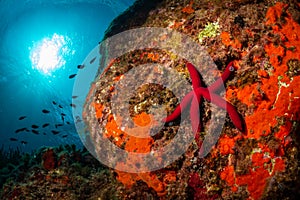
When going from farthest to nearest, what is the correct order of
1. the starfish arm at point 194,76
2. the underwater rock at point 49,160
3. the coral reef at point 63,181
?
1. the underwater rock at point 49,160
2. the coral reef at point 63,181
3. the starfish arm at point 194,76

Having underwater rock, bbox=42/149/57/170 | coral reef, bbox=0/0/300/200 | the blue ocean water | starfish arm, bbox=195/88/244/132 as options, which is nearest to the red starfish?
starfish arm, bbox=195/88/244/132

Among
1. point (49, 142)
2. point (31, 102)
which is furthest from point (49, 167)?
point (49, 142)

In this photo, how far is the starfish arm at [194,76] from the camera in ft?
13.7

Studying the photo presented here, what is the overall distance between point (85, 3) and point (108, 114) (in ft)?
50.5

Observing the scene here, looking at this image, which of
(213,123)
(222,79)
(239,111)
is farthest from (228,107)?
(222,79)

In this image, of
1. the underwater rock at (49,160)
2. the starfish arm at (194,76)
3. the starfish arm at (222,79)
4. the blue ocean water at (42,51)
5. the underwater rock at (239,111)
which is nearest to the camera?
the underwater rock at (239,111)

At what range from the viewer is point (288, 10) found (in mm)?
4477

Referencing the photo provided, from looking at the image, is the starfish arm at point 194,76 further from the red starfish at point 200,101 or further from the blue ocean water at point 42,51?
the blue ocean water at point 42,51

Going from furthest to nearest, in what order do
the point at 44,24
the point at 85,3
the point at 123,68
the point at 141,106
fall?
1. the point at 44,24
2. the point at 85,3
3. the point at 123,68
4. the point at 141,106

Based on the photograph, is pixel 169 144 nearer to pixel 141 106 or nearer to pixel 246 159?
pixel 141 106

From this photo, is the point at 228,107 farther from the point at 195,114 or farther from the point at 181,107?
the point at 181,107

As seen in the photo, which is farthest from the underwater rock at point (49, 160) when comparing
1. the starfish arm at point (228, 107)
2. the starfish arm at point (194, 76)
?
the starfish arm at point (228, 107)

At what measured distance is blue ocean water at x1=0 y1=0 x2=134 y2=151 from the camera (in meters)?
17.6

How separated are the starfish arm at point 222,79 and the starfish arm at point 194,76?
0.78ft
